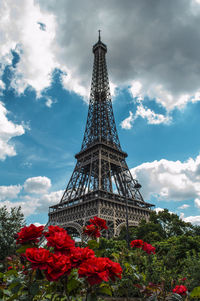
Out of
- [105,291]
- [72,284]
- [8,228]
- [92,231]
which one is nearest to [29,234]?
[72,284]

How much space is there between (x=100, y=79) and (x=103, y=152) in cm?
2733

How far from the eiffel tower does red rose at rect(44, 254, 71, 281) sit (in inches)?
1108

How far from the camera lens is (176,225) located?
1331 inches

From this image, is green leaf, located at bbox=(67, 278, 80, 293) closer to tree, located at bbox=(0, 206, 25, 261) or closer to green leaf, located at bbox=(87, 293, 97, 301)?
green leaf, located at bbox=(87, 293, 97, 301)

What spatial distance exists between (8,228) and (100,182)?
2160 centimetres

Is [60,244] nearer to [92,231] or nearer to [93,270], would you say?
[93,270]

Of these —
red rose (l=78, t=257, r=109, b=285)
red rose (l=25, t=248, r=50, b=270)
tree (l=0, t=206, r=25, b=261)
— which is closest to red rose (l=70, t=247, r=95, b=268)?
red rose (l=78, t=257, r=109, b=285)

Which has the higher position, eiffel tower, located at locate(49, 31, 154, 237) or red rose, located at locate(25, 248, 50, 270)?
eiffel tower, located at locate(49, 31, 154, 237)

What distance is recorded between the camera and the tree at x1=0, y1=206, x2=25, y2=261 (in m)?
18.5

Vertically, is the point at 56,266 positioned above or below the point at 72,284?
above

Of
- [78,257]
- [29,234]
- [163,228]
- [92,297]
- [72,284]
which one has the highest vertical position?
[163,228]

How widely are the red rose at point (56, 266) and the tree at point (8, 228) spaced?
18.0 meters

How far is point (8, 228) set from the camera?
65.8 feet

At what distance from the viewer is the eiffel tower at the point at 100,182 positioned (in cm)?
3728
